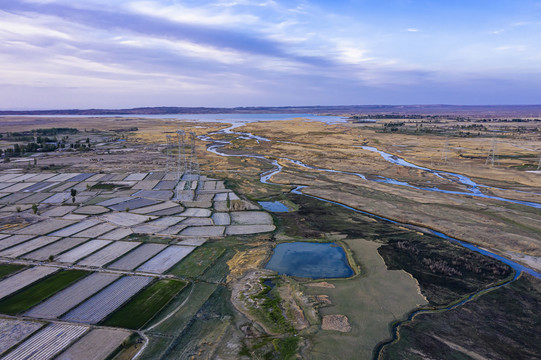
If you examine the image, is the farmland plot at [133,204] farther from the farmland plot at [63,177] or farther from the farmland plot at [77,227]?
the farmland plot at [63,177]

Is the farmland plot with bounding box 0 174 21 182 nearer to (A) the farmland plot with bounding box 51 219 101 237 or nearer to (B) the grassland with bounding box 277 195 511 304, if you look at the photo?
(A) the farmland plot with bounding box 51 219 101 237

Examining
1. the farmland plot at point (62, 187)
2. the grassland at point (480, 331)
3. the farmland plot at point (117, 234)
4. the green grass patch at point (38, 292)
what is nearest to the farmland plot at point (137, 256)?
the green grass patch at point (38, 292)

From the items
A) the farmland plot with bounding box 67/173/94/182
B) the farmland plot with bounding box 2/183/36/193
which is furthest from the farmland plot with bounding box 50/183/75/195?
the farmland plot with bounding box 2/183/36/193

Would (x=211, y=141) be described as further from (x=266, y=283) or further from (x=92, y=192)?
(x=266, y=283)

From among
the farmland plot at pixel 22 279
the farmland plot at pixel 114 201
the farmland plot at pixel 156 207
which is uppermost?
the farmland plot at pixel 114 201

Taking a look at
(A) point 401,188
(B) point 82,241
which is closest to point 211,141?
(A) point 401,188
